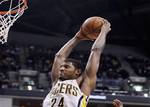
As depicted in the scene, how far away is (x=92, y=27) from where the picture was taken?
3.60 m

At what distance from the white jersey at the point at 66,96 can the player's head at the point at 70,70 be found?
59 mm

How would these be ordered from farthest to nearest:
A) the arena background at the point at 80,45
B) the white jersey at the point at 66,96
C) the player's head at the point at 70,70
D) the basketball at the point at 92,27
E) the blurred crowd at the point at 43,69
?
1. the arena background at the point at 80,45
2. the blurred crowd at the point at 43,69
3. the basketball at the point at 92,27
4. the player's head at the point at 70,70
5. the white jersey at the point at 66,96

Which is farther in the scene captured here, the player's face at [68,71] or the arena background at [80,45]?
the arena background at [80,45]

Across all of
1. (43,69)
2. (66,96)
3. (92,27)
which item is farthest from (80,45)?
(66,96)

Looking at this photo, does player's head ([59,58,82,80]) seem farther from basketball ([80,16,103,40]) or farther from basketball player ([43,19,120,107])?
basketball ([80,16,103,40])

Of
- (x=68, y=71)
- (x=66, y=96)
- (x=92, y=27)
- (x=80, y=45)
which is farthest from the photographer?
(x=80, y=45)

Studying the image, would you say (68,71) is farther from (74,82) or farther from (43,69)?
(43,69)

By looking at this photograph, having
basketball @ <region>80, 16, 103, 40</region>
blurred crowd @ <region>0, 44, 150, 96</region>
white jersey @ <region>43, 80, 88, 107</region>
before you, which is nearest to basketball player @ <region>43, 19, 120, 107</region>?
white jersey @ <region>43, 80, 88, 107</region>

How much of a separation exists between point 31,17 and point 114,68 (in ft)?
16.2

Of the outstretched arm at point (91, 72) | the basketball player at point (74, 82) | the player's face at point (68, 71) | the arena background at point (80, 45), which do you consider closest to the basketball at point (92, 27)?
the basketball player at point (74, 82)

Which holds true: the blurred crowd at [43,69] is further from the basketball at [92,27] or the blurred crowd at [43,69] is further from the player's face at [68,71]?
the player's face at [68,71]

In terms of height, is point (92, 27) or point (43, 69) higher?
point (92, 27)

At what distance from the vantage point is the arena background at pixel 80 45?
16719mm

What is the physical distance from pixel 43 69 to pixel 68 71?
1474cm
